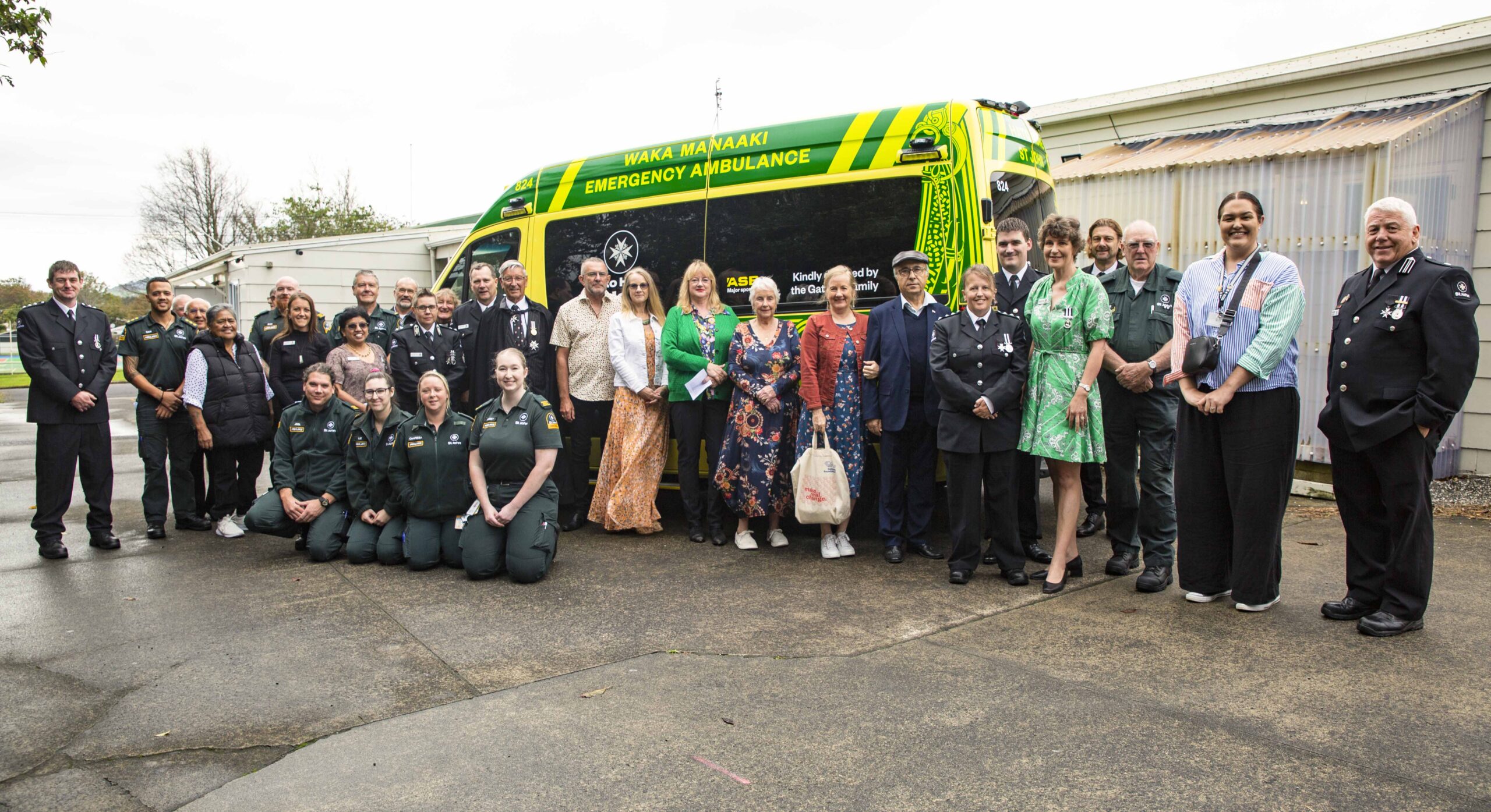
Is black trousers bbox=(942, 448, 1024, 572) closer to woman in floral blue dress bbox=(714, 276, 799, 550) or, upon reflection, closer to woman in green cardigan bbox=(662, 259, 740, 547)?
woman in floral blue dress bbox=(714, 276, 799, 550)

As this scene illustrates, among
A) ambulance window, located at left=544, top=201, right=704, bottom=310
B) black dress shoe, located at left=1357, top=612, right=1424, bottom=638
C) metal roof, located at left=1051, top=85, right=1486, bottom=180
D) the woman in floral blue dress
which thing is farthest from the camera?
metal roof, located at left=1051, top=85, right=1486, bottom=180

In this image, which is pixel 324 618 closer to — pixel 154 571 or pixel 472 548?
pixel 472 548

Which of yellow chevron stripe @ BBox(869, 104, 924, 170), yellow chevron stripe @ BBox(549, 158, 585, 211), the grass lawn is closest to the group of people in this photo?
yellow chevron stripe @ BBox(549, 158, 585, 211)

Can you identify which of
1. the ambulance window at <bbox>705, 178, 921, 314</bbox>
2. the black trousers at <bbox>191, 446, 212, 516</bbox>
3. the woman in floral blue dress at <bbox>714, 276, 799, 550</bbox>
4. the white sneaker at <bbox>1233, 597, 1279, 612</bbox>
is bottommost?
the white sneaker at <bbox>1233, 597, 1279, 612</bbox>

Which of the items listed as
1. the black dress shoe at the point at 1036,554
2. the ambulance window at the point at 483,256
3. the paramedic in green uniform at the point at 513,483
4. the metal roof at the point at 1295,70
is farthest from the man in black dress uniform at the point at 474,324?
the metal roof at the point at 1295,70

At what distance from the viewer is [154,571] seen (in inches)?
224

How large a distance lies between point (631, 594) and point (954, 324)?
2173 mm

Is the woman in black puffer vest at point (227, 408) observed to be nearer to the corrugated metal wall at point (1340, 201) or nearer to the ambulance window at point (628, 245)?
the ambulance window at point (628, 245)

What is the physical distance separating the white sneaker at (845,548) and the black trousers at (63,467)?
179 inches

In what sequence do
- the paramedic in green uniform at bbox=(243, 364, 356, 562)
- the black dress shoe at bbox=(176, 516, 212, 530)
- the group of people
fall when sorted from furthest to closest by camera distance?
the black dress shoe at bbox=(176, 516, 212, 530) → the paramedic in green uniform at bbox=(243, 364, 356, 562) → the group of people

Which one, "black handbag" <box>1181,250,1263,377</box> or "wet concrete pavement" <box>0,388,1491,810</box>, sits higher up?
"black handbag" <box>1181,250,1263,377</box>

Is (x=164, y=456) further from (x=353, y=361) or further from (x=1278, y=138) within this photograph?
(x=1278, y=138)

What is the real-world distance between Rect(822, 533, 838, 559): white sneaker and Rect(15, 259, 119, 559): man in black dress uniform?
4438 mm

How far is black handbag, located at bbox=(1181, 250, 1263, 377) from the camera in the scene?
4.37m
